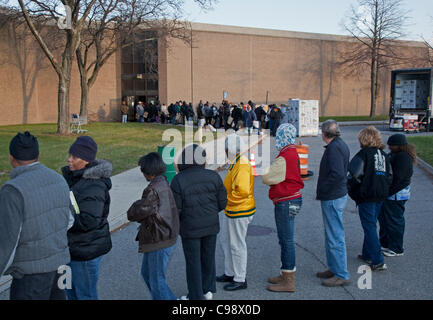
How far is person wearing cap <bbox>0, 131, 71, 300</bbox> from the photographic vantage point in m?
2.97

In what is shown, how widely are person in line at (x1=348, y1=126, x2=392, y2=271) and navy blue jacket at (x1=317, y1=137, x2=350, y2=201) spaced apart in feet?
1.47

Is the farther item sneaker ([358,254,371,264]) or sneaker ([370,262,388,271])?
sneaker ([358,254,371,264])

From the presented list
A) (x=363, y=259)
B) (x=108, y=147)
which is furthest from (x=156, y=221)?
(x=108, y=147)

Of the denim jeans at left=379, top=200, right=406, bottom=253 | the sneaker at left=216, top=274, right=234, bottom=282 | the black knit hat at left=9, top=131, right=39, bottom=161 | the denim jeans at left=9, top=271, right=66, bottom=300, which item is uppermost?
the black knit hat at left=9, top=131, right=39, bottom=161

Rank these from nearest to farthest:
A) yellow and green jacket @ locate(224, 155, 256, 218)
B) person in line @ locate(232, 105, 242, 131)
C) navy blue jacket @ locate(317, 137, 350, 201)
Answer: yellow and green jacket @ locate(224, 155, 256, 218), navy blue jacket @ locate(317, 137, 350, 201), person in line @ locate(232, 105, 242, 131)

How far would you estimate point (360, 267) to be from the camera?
561 centimetres

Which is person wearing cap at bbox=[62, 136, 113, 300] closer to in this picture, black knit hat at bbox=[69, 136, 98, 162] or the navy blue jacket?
black knit hat at bbox=[69, 136, 98, 162]

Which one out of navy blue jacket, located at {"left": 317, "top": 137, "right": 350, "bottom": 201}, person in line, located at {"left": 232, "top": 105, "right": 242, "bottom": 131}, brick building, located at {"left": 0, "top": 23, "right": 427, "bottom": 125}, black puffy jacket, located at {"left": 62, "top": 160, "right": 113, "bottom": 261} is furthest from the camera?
brick building, located at {"left": 0, "top": 23, "right": 427, "bottom": 125}

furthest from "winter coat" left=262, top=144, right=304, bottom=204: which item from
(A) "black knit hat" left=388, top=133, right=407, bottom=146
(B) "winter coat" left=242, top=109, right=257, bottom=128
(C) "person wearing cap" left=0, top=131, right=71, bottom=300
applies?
(B) "winter coat" left=242, top=109, right=257, bottom=128

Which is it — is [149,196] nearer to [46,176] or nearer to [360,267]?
[46,176]

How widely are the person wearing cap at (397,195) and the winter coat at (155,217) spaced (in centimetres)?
337

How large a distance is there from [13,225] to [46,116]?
37.2 metres

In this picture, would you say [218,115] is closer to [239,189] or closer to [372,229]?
[372,229]

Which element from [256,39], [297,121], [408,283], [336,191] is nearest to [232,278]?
[336,191]
